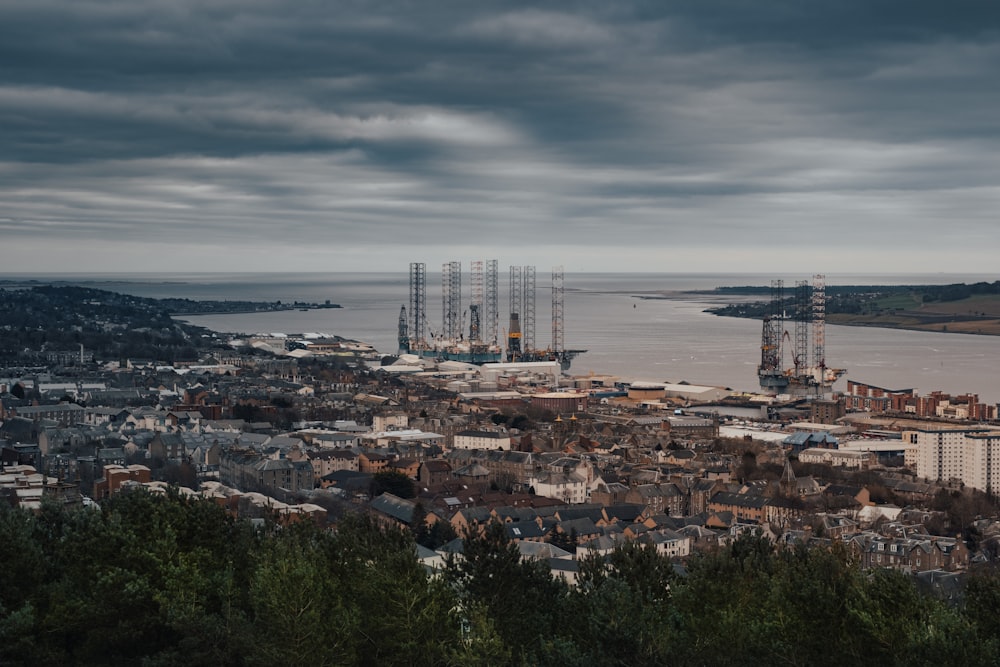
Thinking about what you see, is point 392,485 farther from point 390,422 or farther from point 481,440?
point 390,422

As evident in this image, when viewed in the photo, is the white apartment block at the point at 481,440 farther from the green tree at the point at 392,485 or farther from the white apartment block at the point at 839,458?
the white apartment block at the point at 839,458

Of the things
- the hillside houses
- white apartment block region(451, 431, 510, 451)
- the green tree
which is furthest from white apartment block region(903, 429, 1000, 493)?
the green tree

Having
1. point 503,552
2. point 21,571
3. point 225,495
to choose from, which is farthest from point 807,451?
point 21,571

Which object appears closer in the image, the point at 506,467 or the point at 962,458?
the point at 506,467

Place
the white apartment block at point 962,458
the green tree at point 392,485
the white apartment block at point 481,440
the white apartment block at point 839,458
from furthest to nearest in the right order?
the white apartment block at point 481,440 → the white apartment block at point 839,458 → the white apartment block at point 962,458 → the green tree at point 392,485

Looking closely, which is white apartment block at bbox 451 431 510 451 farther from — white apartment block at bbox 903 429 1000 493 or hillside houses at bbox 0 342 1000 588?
white apartment block at bbox 903 429 1000 493

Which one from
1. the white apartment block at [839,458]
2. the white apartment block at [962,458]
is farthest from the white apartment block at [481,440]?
the white apartment block at [962,458]

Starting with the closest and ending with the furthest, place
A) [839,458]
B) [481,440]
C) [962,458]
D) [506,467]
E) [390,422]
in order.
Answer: [506,467]
[962,458]
[839,458]
[481,440]
[390,422]

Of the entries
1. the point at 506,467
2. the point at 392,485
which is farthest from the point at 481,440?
the point at 392,485
